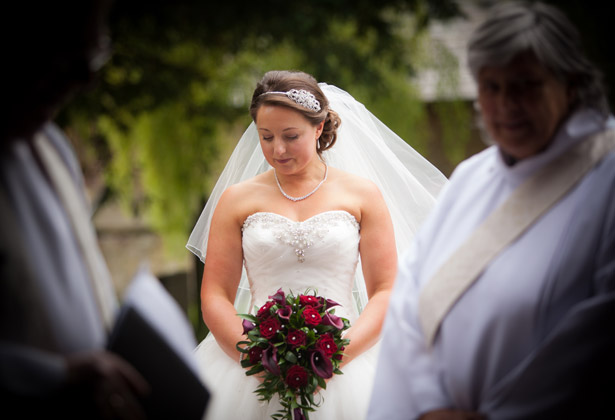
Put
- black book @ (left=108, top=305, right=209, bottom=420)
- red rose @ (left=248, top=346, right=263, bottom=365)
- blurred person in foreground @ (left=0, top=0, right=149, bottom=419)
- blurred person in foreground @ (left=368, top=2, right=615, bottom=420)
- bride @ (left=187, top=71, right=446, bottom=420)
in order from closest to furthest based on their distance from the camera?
blurred person in foreground @ (left=0, top=0, right=149, bottom=419) → black book @ (left=108, top=305, right=209, bottom=420) → blurred person in foreground @ (left=368, top=2, right=615, bottom=420) → red rose @ (left=248, top=346, right=263, bottom=365) → bride @ (left=187, top=71, right=446, bottom=420)

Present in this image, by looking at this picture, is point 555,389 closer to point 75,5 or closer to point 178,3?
point 75,5

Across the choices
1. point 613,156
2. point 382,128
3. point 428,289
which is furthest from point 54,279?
point 382,128

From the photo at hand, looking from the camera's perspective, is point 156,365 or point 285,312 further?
point 285,312

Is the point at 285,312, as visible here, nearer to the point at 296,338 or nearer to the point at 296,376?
the point at 296,338

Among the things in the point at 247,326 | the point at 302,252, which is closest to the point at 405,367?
the point at 247,326

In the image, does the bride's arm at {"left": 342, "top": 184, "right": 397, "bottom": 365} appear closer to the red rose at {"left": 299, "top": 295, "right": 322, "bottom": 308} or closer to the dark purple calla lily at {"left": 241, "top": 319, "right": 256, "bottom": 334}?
the red rose at {"left": 299, "top": 295, "right": 322, "bottom": 308}

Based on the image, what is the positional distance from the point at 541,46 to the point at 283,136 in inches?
53.0

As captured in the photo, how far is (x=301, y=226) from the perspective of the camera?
3023mm

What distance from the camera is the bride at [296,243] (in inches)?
113

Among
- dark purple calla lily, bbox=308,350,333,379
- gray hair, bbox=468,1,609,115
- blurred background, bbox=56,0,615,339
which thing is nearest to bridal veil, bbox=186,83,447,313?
dark purple calla lily, bbox=308,350,333,379

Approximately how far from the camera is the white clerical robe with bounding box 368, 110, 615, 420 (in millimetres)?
1722

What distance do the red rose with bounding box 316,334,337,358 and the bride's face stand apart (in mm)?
766

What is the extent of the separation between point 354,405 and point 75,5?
6.51ft

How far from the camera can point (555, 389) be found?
5.62ft
